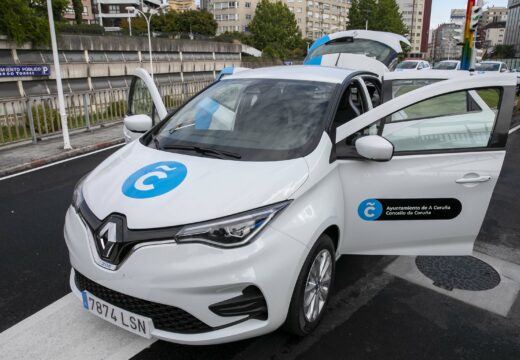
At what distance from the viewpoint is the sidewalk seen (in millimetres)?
7543

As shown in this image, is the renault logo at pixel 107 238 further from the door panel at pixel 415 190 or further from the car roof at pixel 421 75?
the car roof at pixel 421 75

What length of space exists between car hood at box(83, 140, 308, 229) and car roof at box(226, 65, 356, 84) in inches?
43.4

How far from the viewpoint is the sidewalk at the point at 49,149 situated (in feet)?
24.7

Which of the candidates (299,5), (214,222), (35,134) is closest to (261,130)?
(214,222)

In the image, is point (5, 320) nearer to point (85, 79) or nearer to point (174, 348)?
point (174, 348)

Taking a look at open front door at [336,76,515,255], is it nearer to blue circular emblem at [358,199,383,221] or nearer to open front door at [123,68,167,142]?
blue circular emblem at [358,199,383,221]

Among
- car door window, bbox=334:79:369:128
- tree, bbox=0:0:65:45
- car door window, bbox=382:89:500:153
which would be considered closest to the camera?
car door window, bbox=382:89:500:153

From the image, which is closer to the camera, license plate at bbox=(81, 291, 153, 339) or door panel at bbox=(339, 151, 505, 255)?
license plate at bbox=(81, 291, 153, 339)

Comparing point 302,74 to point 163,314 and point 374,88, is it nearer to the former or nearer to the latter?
point 374,88

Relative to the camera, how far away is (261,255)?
7.30ft

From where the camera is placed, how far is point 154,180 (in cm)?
259

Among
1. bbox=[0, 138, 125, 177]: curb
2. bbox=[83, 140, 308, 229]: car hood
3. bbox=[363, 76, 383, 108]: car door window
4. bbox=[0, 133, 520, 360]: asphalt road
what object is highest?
bbox=[363, 76, 383, 108]: car door window

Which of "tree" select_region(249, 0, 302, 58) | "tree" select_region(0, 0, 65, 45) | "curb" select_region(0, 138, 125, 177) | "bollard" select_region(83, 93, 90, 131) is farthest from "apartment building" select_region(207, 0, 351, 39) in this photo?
"curb" select_region(0, 138, 125, 177)

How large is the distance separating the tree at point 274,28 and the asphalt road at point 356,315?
7845 centimetres
